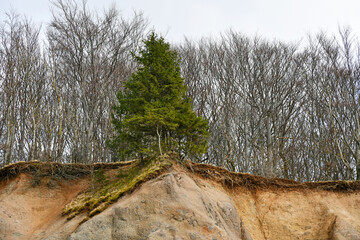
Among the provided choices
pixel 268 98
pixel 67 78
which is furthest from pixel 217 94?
pixel 67 78

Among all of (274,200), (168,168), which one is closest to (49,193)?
(168,168)

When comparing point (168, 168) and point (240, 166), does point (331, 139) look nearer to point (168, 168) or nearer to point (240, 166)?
point (240, 166)

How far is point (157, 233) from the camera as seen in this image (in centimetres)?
766

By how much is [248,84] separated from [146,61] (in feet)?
34.1

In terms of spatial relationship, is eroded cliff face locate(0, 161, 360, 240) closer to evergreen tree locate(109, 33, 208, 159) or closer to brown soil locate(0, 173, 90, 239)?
brown soil locate(0, 173, 90, 239)

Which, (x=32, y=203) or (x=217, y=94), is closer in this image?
(x=32, y=203)

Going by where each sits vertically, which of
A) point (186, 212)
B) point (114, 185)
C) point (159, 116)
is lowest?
point (186, 212)

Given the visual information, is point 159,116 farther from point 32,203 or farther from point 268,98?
point 268,98

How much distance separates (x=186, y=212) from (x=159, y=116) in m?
3.84

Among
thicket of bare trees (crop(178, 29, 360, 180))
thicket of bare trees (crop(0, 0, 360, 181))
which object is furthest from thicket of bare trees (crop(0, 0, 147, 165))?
thicket of bare trees (crop(178, 29, 360, 180))

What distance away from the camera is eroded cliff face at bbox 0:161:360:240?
26.5 ft

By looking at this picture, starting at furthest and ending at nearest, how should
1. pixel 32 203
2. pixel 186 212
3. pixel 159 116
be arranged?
pixel 32 203 < pixel 159 116 < pixel 186 212

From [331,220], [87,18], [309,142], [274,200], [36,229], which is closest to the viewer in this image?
[36,229]

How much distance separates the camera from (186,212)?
330 inches
